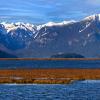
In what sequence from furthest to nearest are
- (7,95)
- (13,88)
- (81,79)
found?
(81,79) < (13,88) < (7,95)

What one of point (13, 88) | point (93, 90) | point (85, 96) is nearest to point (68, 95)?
point (85, 96)

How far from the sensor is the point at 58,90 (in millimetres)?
71312

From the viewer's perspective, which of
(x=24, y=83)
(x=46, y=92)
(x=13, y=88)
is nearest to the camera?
(x=46, y=92)

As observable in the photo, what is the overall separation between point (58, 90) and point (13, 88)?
7.70m

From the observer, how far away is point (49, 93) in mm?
67438

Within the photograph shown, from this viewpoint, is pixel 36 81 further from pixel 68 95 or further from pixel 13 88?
pixel 68 95

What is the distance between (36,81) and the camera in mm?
85125

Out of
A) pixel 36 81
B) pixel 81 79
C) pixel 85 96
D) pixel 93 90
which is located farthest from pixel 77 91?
pixel 81 79

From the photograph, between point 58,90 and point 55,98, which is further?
point 58,90

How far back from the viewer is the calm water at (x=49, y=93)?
61312mm

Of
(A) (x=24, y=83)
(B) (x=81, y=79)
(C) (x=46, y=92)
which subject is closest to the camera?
(C) (x=46, y=92)

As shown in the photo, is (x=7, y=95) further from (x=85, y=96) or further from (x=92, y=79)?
(x=92, y=79)

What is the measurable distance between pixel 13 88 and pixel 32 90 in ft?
14.4

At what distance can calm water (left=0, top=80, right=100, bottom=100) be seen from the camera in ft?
201
